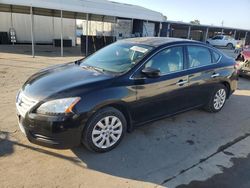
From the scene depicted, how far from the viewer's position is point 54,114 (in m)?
2.94

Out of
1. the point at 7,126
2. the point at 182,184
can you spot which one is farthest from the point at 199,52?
the point at 7,126

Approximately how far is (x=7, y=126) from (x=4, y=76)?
4331 millimetres

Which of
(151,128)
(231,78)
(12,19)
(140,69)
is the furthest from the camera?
(12,19)

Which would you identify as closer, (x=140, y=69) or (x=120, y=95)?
(x=120, y=95)

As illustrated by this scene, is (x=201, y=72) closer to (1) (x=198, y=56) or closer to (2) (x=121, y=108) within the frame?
(1) (x=198, y=56)

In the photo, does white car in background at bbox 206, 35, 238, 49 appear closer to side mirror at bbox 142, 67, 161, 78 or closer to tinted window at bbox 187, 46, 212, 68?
tinted window at bbox 187, 46, 212, 68

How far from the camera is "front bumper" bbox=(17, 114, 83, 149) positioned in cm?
295

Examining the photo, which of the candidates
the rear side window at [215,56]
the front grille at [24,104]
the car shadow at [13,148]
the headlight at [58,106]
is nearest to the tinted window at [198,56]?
the rear side window at [215,56]

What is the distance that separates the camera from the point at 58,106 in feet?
9.74

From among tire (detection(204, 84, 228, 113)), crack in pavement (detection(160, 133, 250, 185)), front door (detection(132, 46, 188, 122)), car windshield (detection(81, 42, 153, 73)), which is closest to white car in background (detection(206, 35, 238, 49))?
tire (detection(204, 84, 228, 113))

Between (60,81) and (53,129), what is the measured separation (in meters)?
0.75

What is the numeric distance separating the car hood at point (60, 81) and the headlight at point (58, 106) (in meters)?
0.11

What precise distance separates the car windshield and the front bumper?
1.12m

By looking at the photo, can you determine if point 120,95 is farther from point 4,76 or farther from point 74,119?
point 4,76
